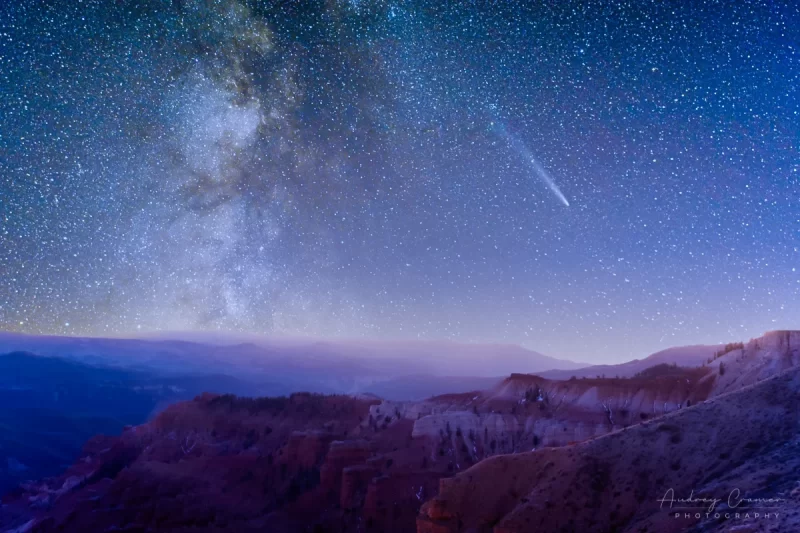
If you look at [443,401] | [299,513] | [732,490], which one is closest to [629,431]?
[732,490]

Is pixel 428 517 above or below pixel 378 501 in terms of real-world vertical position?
above

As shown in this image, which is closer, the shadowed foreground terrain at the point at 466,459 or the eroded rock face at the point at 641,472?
the eroded rock face at the point at 641,472

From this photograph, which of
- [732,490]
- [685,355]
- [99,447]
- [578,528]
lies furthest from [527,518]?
[685,355]

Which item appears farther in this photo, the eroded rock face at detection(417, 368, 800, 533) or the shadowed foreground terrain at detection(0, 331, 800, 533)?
the shadowed foreground terrain at detection(0, 331, 800, 533)

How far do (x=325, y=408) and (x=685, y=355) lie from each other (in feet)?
310

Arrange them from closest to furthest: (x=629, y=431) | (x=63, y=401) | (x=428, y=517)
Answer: (x=629, y=431), (x=428, y=517), (x=63, y=401)

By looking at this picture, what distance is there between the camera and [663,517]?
719 inches

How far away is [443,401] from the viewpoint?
64188 mm

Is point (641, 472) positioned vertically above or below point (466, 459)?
above

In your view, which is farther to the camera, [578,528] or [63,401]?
[63,401]

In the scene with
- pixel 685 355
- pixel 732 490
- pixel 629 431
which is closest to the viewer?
pixel 732 490

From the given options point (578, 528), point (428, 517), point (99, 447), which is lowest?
point (99, 447)

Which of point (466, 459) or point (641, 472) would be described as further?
point (466, 459)

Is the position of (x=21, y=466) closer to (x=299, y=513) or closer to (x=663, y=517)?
(x=299, y=513)
